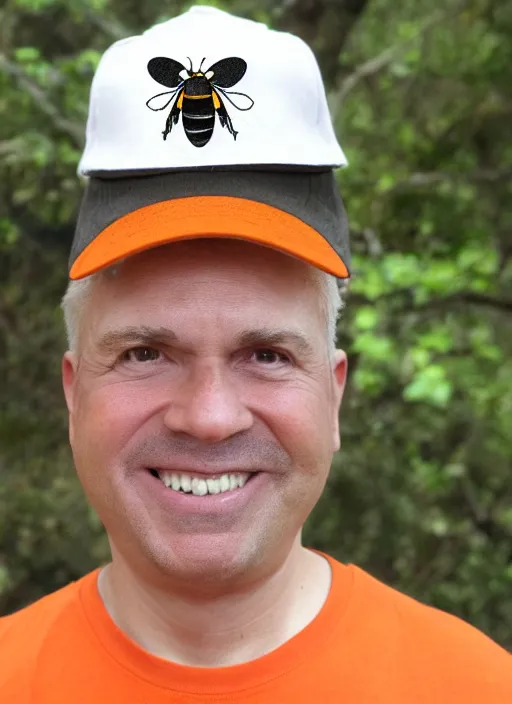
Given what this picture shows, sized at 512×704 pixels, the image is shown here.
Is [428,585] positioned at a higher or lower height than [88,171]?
lower

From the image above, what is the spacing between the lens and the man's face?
160 cm

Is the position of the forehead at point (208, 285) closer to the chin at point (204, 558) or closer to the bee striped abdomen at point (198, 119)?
the bee striped abdomen at point (198, 119)

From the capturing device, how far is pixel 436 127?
5.18m

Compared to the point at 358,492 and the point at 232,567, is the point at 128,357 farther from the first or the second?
the point at 358,492

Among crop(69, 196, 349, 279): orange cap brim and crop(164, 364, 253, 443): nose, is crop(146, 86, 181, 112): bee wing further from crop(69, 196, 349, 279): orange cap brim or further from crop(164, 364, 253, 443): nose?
crop(164, 364, 253, 443): nose

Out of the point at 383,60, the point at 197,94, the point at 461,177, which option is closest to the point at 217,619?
the point at 197,94

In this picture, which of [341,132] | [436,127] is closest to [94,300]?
[341,132]

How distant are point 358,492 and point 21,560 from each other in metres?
2.17

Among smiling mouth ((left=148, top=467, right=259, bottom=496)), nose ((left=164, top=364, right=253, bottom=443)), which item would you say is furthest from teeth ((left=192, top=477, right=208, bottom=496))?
nose ((left=164, top=364, right=253, bottom=443))

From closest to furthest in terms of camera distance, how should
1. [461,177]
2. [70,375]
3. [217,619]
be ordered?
[217,619] → [70,375] → [461,177]

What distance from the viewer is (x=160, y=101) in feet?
5.58

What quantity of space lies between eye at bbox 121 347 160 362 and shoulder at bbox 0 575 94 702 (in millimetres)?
642

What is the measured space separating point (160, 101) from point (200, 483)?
0.75 m

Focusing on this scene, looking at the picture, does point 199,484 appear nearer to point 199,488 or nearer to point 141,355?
point 199,488
